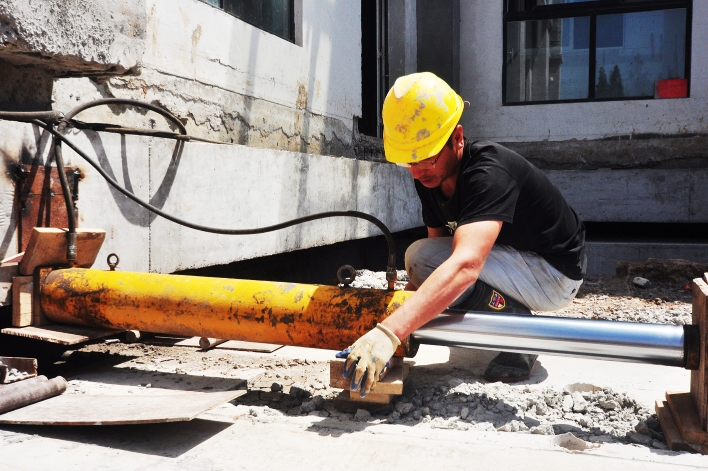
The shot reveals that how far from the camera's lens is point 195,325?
2428mm

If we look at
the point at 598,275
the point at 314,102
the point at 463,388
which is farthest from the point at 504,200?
the point at 598,275

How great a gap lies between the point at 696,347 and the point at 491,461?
739 millimetres

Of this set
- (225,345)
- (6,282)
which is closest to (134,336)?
(225,345)

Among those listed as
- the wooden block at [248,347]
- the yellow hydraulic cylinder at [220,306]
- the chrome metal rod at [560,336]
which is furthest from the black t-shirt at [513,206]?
the wooden block at [248,347]

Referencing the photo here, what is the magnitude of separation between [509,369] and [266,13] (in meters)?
3.36

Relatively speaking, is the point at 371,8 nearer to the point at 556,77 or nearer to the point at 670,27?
the point at 556,77

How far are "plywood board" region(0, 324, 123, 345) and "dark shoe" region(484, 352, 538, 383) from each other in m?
1.53

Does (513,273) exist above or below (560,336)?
above

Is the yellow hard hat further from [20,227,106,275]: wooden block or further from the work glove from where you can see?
[20,227,106,275]: wooden block

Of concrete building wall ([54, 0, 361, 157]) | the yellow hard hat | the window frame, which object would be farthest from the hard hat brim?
the window frame

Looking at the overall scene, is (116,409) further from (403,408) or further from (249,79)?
(249,79)

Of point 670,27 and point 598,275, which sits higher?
point 670,27

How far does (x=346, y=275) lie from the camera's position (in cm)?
249

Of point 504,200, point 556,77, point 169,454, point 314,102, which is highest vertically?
point 556,77
